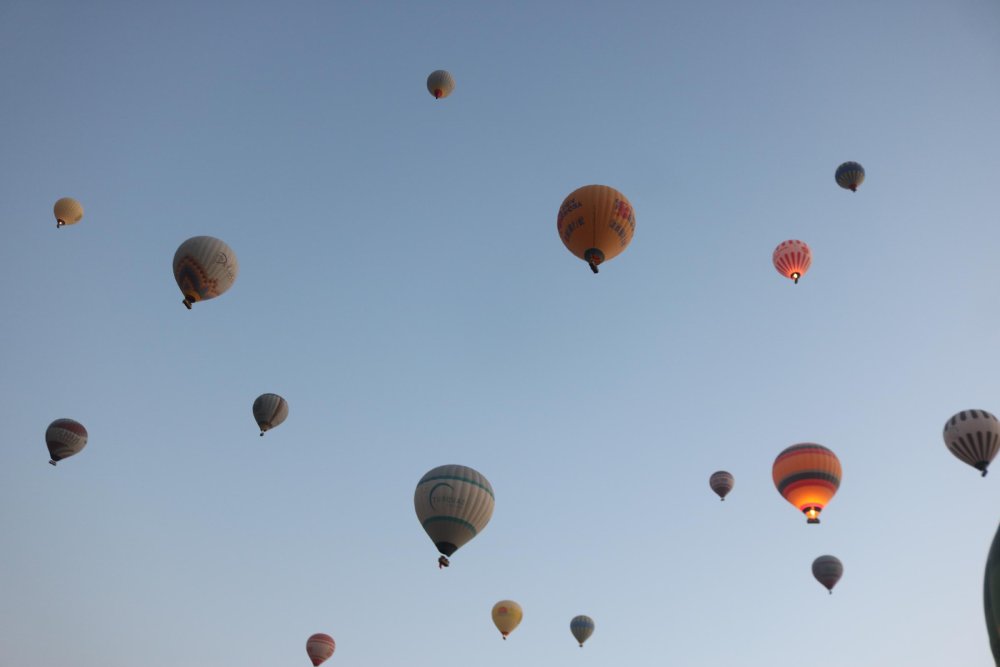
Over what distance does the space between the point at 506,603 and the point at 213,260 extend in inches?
837

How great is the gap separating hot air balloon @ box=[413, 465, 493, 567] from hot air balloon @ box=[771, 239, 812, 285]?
18.0 m

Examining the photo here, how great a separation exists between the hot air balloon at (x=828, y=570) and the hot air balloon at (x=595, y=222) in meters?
19.4

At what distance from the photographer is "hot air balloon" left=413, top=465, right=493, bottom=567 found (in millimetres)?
21219

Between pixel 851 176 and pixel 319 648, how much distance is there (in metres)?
34.5

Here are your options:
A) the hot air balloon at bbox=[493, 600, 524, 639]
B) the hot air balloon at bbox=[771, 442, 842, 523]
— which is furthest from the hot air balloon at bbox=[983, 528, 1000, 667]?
the hot air balloon at bbox=[493, 600, 524, 639]

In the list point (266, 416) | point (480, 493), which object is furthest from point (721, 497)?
point (266, 416)

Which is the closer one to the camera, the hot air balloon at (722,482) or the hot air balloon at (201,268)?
the hot air balloon at (201,268)

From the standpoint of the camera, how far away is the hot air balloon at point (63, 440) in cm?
2988

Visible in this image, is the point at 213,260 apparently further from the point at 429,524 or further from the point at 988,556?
the point at 988,556

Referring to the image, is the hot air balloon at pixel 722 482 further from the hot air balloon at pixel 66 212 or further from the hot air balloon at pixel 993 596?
the hot air balloon at pixel 66 212

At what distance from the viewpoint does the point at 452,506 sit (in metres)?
21.3

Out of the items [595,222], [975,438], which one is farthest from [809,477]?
[595,222]

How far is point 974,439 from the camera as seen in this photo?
938 inches

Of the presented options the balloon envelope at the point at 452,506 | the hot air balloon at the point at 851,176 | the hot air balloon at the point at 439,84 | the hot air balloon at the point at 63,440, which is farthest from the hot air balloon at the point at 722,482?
the hot air balloon at the point at 63,440
